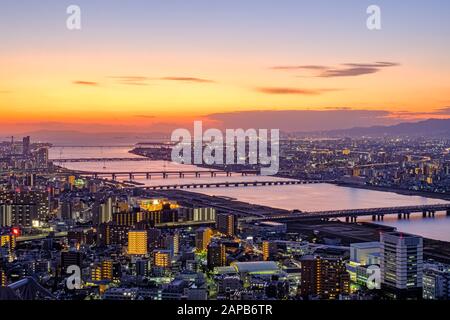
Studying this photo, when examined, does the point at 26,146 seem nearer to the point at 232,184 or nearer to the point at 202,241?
the point at 232,184

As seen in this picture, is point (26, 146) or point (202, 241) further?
point (26, 146)

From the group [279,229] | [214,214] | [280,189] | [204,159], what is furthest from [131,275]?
[204,159]

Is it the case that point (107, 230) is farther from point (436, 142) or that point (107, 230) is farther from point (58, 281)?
point (436, 142)

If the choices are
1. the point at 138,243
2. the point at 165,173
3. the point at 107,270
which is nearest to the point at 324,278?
the point at 107,270

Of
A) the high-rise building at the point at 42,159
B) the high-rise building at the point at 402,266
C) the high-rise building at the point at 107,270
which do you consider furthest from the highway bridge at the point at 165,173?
the high-rise building at the point at 402,266

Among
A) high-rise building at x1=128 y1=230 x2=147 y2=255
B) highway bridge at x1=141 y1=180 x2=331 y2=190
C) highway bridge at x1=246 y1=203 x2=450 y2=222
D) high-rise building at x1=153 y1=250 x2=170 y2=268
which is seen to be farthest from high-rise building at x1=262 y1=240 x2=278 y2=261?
highway bridge at x1=141 y1=180 x2=331 y2=190
